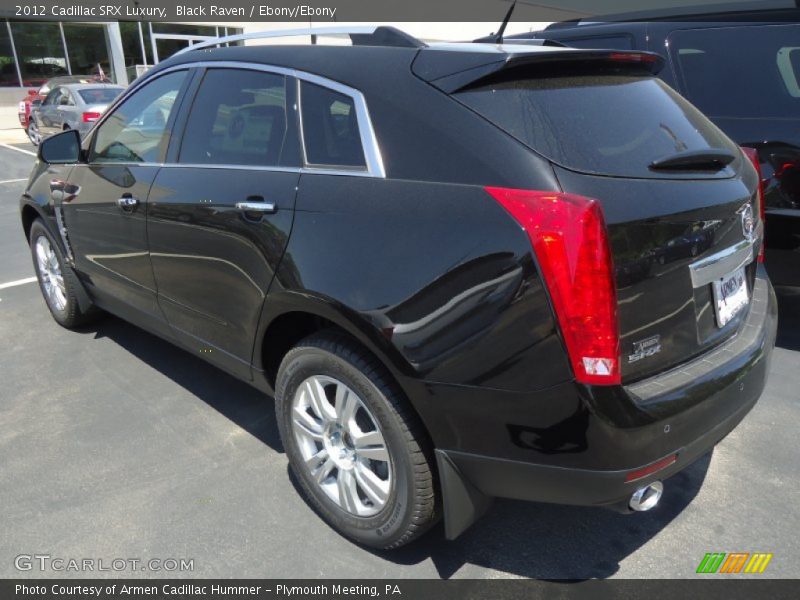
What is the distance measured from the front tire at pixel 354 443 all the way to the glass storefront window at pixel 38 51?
27552 mm

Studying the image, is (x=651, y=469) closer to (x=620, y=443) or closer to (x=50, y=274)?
(x=620, y=443)

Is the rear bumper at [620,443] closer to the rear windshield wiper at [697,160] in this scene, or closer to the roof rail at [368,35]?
the rear windshield wiper at [697,160]

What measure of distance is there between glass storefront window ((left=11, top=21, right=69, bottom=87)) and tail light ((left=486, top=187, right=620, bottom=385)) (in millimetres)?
28291

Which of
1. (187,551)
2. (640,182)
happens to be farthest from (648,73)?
(187,551)

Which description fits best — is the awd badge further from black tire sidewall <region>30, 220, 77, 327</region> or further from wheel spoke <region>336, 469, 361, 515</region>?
black tire sidewall <region>30, 220, 77, 327</region>

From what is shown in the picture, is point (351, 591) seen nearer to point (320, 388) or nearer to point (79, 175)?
point (320, 388)

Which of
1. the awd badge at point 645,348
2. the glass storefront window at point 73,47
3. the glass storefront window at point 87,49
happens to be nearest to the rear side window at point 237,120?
the awd badge at point 645,348

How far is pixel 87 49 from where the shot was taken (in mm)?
Result: 26031

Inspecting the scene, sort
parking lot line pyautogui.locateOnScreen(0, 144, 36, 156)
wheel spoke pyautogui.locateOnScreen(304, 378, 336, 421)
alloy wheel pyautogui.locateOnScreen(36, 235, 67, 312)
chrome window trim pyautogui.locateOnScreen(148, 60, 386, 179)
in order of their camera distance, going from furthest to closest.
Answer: parking lot line pyautogui.locateOnScreen(0, 144, 36, 156), alloy wheel pyautogui.locateOnScreen(36, 235, 67, 312), wheel spoke pyautogui.locateOnScreen(304, 378, 336, 421), chrome window trim pyautogui.locateOnScreen(148, 60, 386, 179)

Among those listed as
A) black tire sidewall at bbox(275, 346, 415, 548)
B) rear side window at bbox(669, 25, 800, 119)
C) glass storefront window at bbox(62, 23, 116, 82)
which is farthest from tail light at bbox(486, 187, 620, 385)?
glass storefront window at bbox(62, 23, 116, 82)

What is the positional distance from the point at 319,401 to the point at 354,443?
21 cm

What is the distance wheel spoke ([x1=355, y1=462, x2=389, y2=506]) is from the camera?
92.0 inches

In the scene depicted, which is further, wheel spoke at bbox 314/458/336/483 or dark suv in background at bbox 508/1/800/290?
dark suv in background at bbox 508/1/800/290

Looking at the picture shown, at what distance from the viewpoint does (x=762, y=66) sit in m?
4.10
